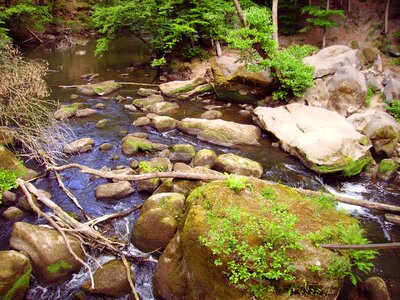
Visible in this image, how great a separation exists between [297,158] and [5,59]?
30.8ft

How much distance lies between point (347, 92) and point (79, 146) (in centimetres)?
1006

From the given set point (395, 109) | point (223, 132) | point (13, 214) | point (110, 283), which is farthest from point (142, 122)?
point (395, 109)

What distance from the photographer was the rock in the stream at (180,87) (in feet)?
48.3

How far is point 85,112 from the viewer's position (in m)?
12.5

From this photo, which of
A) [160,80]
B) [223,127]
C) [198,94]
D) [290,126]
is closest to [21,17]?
[160,80]

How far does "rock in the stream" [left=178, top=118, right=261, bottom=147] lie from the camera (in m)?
10.5

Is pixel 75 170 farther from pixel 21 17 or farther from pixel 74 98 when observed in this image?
pixel 21 17

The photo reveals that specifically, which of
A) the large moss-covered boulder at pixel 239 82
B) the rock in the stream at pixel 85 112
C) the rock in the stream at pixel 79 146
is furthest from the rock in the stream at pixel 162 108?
the rock in the stream at pixel 79 146

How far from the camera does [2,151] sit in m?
7.83

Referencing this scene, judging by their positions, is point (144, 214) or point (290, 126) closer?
point (144, 214)

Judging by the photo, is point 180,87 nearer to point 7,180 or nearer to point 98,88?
point 98,88

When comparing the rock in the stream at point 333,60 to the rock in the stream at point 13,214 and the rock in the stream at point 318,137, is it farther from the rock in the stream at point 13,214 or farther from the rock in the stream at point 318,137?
the rock in the stream at point 13,214

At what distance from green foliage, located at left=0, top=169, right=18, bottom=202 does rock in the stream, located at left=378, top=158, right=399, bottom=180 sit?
9959 mm

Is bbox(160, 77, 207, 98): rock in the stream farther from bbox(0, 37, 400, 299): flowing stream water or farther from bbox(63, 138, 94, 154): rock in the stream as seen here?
bbox(63, 138, 94, 154): rock in the stream
